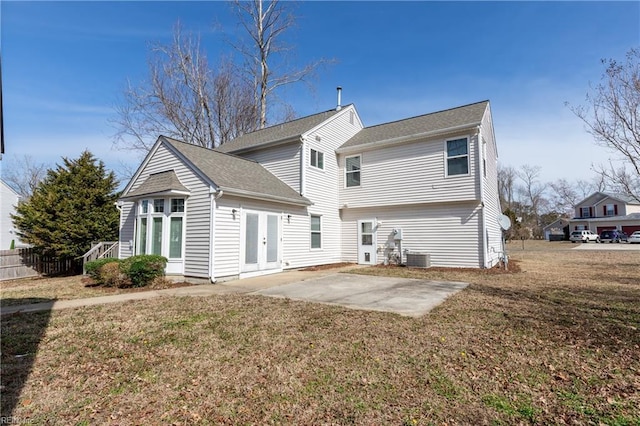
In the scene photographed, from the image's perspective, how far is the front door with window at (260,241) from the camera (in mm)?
10906

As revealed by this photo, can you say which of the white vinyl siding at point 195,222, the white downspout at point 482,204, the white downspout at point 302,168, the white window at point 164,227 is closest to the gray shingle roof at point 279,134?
the white downspout at point 302,168

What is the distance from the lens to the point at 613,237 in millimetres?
41562

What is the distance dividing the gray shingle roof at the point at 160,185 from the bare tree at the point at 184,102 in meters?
13.4

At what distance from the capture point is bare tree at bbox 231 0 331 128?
76.3ft

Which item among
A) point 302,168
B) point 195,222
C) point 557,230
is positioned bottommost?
point 195,222

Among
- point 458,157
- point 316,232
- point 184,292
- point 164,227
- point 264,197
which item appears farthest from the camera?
point 316,232

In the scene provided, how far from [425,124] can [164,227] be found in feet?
37.9

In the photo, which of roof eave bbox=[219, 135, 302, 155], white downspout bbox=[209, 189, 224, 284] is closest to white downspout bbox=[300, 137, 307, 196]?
roof eave bbox=[219, 135, 302, 155]

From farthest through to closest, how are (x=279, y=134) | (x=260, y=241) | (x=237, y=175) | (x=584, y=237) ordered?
1. (x=584, y=237)
2. (x=279, y=134)
3. (x=237, y=175)
4. (x=260, y=241)

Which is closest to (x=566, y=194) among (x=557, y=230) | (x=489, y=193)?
(x=557, y=230)

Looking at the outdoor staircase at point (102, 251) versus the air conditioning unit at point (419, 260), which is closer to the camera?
the outdoor staircase at point (102, 251)

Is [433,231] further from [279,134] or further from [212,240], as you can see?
[212,240]

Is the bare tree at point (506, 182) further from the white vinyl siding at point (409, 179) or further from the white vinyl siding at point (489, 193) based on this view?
the white vinyl siding at point (409, 179)

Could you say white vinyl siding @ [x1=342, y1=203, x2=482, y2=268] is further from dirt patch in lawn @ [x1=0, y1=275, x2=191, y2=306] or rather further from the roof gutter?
dirt patch in lawn @ [x1=0, y1=275, x2=191, y2=306]
